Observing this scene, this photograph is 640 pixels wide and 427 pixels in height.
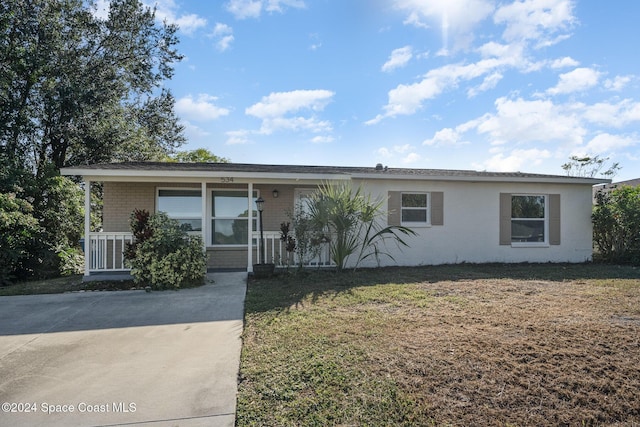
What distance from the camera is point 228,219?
31.9ft

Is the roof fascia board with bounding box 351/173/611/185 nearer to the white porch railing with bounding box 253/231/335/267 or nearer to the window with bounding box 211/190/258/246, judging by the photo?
the white porch railing with bounding box 253/231/335/267

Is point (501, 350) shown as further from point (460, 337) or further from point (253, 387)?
point (253, 387)

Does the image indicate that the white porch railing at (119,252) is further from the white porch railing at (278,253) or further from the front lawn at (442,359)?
the front lawn at (442,359)

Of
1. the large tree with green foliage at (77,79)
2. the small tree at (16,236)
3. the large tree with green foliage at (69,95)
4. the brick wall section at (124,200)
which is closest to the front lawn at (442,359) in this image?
the brick wall section at (124,200)

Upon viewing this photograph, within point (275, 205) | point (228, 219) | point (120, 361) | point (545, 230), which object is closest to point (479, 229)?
point (545, 230)

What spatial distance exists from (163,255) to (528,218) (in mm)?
10289

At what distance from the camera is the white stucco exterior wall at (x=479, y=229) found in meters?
9.66

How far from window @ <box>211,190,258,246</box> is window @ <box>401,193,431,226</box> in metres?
4.36

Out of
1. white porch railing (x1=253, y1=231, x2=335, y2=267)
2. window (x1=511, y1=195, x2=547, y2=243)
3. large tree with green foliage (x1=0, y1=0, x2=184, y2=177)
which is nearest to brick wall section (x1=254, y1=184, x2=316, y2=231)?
white porch railing (x1=253, y1=231, x2=335, y2=267)

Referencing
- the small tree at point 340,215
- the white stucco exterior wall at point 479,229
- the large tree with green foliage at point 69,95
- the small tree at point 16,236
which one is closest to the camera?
the small tree at point 340,215

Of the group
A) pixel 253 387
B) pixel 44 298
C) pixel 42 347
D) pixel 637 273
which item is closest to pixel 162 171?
pixel 44 298

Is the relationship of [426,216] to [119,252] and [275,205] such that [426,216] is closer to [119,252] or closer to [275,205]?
[275,205]

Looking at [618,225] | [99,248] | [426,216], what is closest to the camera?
[99,248]

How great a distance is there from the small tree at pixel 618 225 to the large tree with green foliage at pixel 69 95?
1596 cm
